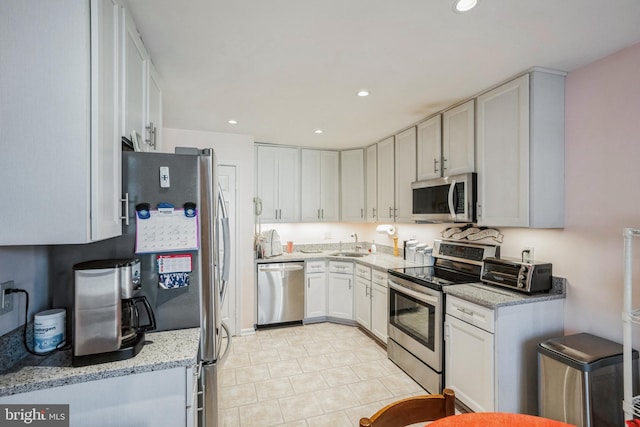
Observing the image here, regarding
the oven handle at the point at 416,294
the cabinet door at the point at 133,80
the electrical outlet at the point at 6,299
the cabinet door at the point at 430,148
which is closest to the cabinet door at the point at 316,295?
the oven handle at the point at 416,294

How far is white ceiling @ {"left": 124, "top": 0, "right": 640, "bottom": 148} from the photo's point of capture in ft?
4.87

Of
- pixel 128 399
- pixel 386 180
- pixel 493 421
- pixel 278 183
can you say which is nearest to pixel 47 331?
pixel 128 399

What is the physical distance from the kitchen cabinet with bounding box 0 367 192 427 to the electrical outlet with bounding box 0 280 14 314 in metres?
0.34

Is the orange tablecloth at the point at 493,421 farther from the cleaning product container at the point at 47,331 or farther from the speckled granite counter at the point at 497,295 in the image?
the cleaning product container at the point at 47,331

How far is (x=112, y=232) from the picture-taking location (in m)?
1.26

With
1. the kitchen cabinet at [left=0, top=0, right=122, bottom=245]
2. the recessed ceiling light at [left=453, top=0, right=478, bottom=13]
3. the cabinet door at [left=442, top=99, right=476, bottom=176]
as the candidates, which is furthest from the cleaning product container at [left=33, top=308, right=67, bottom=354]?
the cabinet door at [left=442, top=99, right=476, bottom=176]

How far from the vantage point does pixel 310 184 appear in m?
4.48

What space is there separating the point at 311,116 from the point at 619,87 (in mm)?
2306

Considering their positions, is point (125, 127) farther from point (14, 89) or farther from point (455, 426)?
point (455, 426)

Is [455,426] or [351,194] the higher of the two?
[351,194]

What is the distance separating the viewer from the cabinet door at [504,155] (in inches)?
83.9

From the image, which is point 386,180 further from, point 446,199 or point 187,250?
point 187,250

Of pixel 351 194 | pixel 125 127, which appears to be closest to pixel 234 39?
pixel 125 127

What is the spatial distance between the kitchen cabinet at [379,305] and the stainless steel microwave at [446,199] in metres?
0.80
